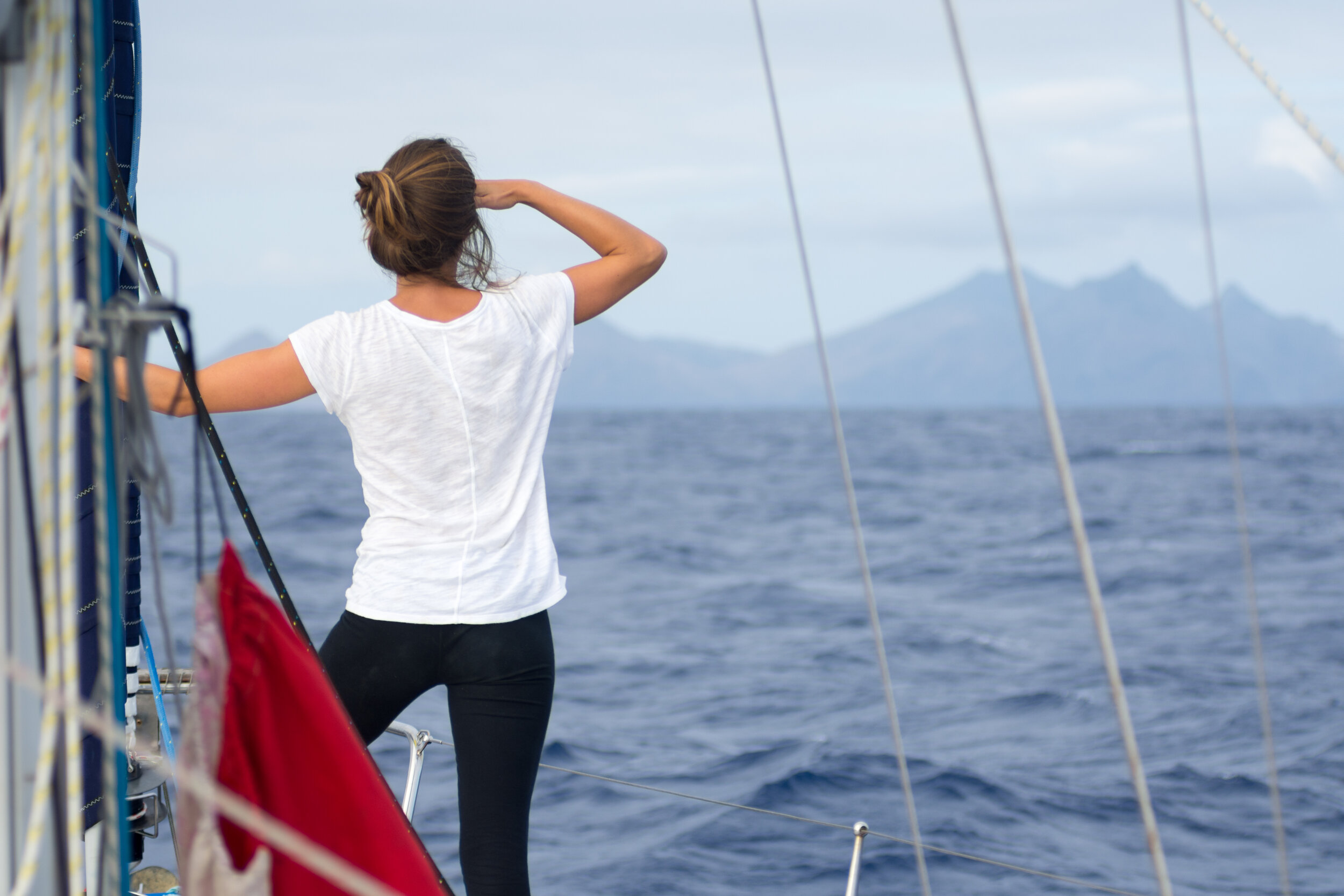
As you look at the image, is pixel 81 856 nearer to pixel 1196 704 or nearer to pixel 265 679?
pixel 265 679

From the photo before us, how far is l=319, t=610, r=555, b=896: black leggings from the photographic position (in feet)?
4.98

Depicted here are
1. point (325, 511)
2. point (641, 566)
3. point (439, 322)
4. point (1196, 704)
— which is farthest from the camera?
point (325, 511)

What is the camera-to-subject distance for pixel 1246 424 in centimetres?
5628

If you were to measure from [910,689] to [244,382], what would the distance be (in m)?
7.44

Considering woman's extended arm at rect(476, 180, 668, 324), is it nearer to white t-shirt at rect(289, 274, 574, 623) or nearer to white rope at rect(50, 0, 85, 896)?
white t-shirt at rect(289, 274, 574, 623)

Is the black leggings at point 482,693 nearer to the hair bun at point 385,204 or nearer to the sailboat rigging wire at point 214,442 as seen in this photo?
the sailboat rigging wire at point 214,442

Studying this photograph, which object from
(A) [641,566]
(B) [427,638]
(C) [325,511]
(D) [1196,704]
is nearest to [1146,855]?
(D) [1196,704]

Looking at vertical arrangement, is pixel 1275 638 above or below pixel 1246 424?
above

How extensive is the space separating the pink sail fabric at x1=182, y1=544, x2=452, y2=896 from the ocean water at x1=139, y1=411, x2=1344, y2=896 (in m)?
3.51

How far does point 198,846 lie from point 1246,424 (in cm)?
6142

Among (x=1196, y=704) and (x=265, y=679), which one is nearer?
(x=265, y=679)

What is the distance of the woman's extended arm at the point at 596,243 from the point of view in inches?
63.1

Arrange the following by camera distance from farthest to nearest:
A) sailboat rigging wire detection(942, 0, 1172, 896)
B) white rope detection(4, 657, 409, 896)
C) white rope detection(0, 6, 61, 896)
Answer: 1. sailboat rigging wire detection(942, 0, 1172, 896)
2. white rope detection(0, 6, 61, 896)
3. white rope detection(4, 657, 409, 896)

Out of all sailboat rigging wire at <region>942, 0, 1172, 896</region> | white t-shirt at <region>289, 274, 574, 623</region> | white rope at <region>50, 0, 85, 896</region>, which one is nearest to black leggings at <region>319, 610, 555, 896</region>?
white t-shirt at <region>289, 274, 574, 623</region>
